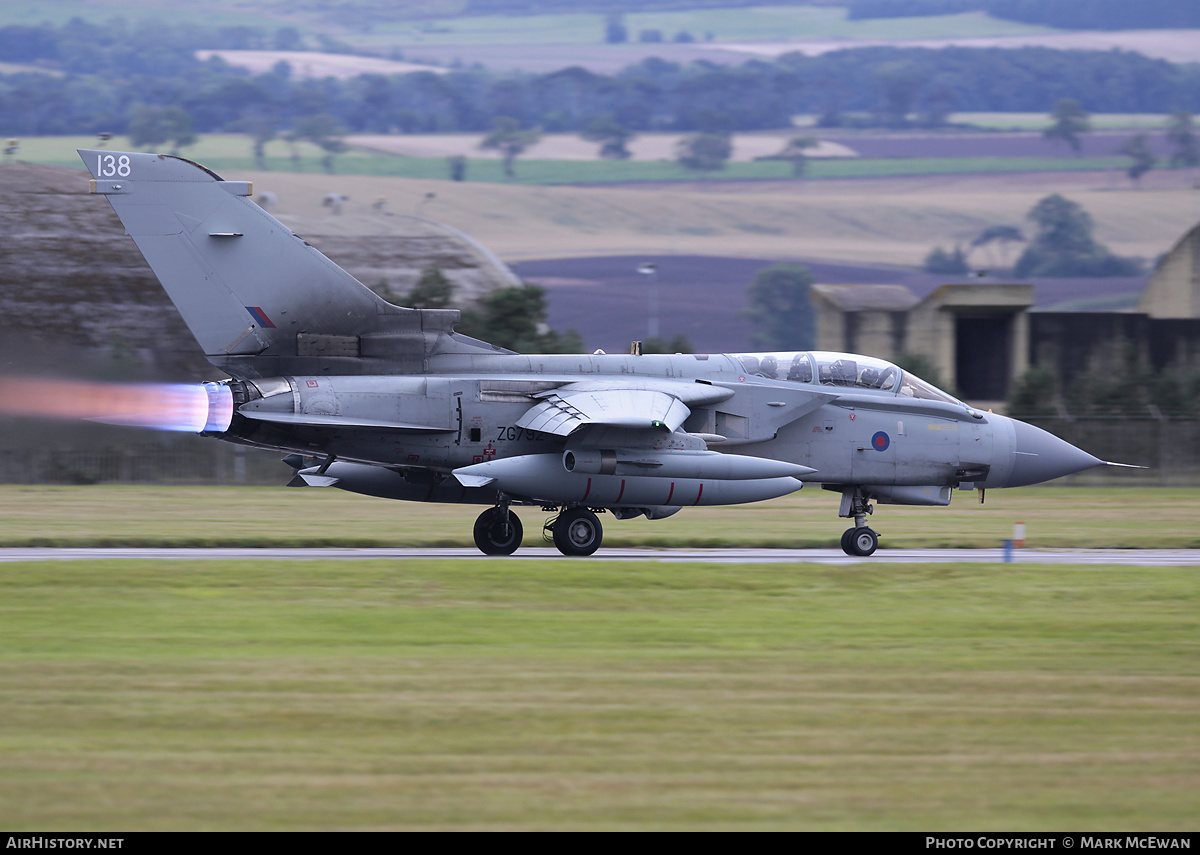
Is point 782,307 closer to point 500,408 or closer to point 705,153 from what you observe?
point 705,153

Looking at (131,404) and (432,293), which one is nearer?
(131,404)

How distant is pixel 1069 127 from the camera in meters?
168

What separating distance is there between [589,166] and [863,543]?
140522 mm

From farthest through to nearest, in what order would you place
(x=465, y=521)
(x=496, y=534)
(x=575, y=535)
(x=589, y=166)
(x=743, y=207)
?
(x=589, y=166) < (x=743, y=207) < (x=465, y=521) < (x=496, y=534) < (x=575, y=535)

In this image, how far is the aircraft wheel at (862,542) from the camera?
21500 mm

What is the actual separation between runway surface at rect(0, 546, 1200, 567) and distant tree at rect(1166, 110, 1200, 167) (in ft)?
483

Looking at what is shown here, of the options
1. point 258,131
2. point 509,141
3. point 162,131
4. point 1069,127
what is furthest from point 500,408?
point 1069,127

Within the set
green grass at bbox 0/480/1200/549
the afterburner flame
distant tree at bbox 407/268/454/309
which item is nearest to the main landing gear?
green grass at bbox 0/480/1200/549

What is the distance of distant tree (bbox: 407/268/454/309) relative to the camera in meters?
45.4

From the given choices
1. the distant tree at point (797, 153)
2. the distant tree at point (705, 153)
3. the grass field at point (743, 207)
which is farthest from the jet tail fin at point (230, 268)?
the distant tree at point (705, 153)

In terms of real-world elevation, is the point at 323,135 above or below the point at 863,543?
above

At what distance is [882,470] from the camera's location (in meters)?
22.0

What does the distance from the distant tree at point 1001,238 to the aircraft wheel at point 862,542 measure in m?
119

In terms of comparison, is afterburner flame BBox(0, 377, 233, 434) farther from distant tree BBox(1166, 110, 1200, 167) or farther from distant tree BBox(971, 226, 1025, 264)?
distant tree BBox(1166, 110, 1200, 167)
